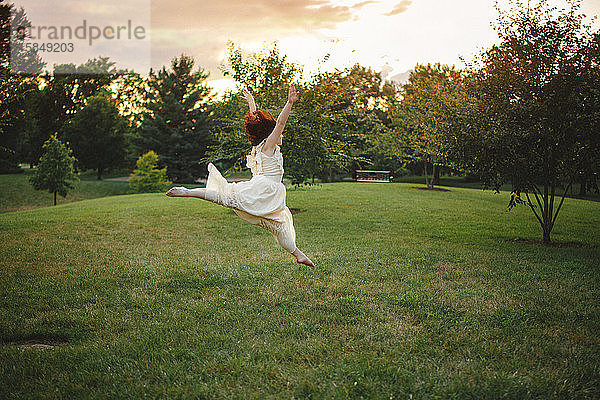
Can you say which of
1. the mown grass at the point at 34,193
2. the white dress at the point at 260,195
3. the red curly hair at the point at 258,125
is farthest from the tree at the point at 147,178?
the white dress at the point at 260,195

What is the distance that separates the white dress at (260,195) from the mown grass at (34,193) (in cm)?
2136

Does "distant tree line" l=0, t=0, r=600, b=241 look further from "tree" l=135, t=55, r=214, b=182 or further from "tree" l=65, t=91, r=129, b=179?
"tree" l=65, t=91, r=129, b=179

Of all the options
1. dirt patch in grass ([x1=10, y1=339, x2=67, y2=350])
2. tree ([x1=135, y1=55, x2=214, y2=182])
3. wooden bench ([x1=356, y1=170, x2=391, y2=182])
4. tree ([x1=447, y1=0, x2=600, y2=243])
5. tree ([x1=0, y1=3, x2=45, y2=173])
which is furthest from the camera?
wooden bench ([x1=356, y1=170, x2=391, y2=182])

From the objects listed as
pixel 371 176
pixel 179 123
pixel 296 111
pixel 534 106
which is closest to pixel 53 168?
pixel 179 123

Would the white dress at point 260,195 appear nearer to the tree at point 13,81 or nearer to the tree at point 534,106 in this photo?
the tree at point 534,106

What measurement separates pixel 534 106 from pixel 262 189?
22.0ft


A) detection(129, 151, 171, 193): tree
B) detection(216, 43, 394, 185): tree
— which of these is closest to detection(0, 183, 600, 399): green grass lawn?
detection(216, 43, 394, 185): tree

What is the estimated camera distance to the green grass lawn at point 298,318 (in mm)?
3436

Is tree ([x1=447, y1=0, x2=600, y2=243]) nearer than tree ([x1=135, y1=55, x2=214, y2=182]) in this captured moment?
Yes

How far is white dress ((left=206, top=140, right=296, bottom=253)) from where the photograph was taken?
197 inches

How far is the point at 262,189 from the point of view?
5.18 m

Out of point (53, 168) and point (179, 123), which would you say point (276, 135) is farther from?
point (179, 123)

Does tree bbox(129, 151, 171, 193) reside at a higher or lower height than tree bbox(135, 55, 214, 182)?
lower

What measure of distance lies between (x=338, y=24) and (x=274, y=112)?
392 cm
